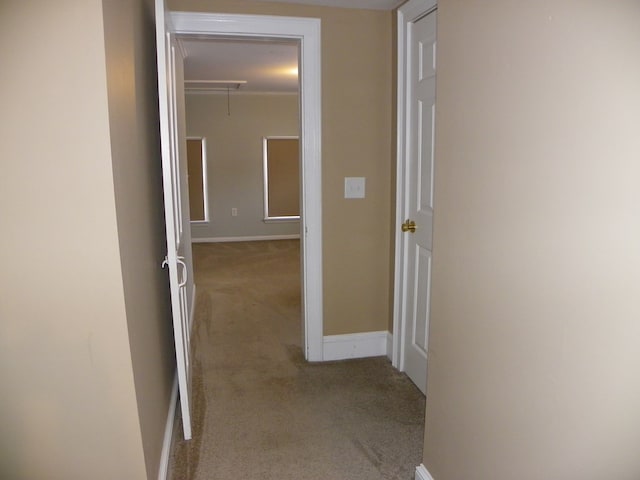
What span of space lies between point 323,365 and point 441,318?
61.8 inches

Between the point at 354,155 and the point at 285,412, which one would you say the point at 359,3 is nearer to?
the point at 354,155

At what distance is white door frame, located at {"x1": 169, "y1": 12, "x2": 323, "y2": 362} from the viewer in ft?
8.77

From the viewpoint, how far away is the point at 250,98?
7355 mm

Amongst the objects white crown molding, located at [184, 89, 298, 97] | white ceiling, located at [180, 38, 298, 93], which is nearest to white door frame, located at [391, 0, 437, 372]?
white ceiling, located at [180, 38, 298, 93]

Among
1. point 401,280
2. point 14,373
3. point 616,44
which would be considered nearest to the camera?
point 616,44

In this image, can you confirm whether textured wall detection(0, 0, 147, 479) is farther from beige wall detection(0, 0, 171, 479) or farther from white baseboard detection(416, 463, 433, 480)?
white baseboard detection(416, 463, 433, 480)

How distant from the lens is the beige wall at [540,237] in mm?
968

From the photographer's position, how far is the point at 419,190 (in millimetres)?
2723

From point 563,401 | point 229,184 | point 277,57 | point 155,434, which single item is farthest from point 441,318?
point 229,184

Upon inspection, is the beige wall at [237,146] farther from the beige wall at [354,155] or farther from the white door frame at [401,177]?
the white door frame at [401,177]

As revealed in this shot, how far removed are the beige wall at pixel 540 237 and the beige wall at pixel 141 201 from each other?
1053mm

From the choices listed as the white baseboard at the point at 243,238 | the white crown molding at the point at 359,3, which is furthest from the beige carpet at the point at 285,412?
the white baseboard at the point at 243,238

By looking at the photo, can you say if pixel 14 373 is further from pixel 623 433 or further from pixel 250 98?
pixel 250 98

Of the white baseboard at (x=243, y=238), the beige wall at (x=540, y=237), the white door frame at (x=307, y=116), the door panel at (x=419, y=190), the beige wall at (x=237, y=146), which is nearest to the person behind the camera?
the beige wall at (x=540, y=237)
